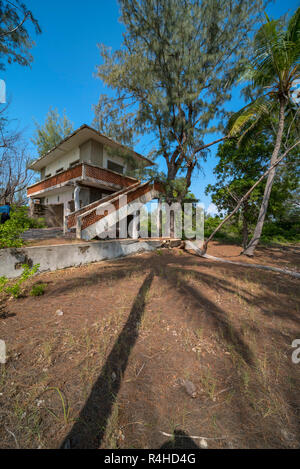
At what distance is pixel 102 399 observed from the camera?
1.60 m

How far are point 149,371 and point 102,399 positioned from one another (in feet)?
1.78

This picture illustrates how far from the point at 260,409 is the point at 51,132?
24261 millimetres

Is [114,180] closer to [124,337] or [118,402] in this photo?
[124,337]

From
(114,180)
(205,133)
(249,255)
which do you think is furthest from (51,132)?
(249,255)

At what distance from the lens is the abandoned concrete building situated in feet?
22.7

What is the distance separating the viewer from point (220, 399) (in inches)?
63.1

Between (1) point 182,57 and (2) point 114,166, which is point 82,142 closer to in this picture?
(2) point 114,166

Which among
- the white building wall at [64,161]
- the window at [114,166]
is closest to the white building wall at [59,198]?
the white building wall at [64,161]

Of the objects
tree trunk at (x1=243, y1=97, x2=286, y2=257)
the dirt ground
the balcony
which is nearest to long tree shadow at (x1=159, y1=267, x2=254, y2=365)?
the dirt ground

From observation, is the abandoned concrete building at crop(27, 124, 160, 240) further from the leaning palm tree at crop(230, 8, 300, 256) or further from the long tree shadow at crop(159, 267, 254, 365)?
the leaning palm tree at crop(230, 8, 300, 256)

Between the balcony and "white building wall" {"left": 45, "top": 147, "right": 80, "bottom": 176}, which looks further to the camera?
"white building wall" {"left": 45, "top": 147, "right": 80, "bottom": 176}

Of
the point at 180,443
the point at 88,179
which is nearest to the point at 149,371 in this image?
the point at 180,443

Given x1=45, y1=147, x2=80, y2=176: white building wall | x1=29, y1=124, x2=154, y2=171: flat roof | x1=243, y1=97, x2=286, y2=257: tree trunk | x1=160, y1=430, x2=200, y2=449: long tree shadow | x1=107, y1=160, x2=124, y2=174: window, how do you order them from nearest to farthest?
x1=160, y1=430, x2=200, y2=449: long tree shadow, x1=243, y1=97, x2=286, y2=257: tree trunk, x1=29, y1=124, x2=154, y2=171: flat roof, x1=45, y1=147, x2=80, y2=176: white building wall, x1=107, y1=160, x2=124, y2=174: window

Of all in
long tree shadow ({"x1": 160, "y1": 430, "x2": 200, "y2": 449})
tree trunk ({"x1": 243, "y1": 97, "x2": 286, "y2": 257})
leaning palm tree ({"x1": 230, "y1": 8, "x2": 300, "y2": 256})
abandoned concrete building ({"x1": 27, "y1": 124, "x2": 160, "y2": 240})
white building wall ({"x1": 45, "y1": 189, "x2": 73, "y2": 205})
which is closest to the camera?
long tree shadow ({"x1": 160, "y1": 430, "x2": 200, "y2": 449})
